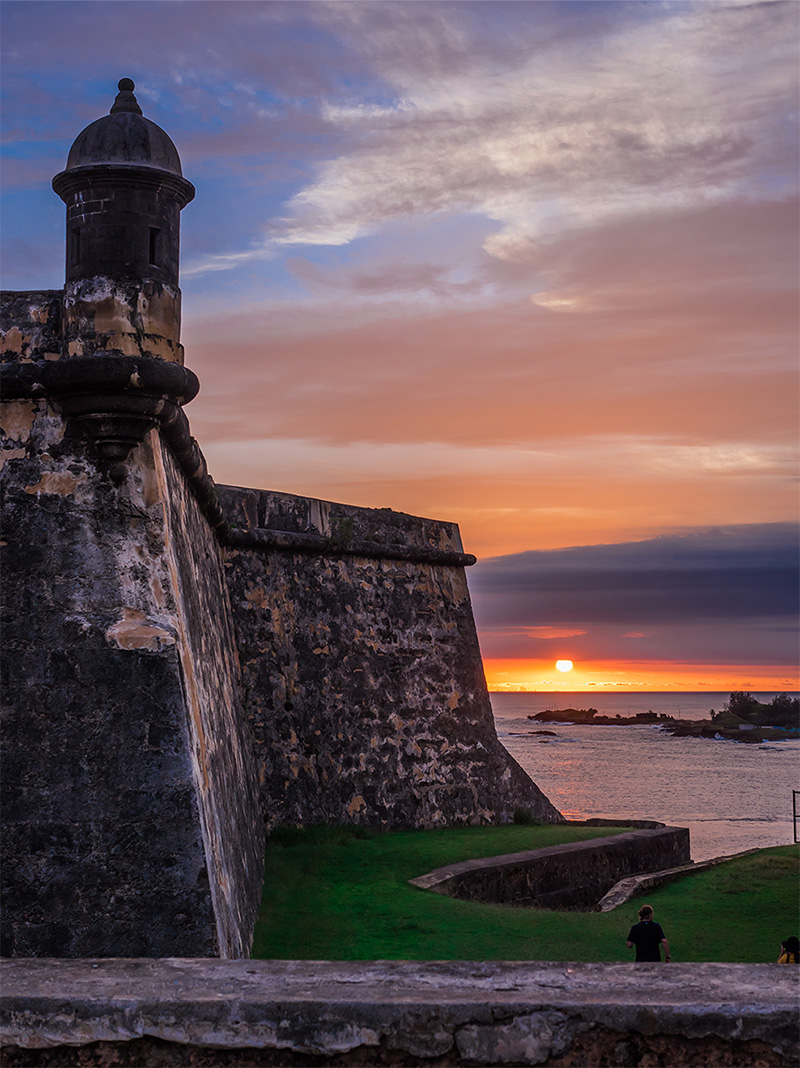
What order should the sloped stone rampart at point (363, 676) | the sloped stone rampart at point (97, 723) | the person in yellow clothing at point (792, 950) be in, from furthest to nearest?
the sloped stone rampart at point (363, 676), the person in yellow clothing at point (792, 950), the sloped stone rampart at point (97, 723)

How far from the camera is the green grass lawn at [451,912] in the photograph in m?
7.76

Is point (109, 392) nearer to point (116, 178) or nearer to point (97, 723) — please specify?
point (116, 178)

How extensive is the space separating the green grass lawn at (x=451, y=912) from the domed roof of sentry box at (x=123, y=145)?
5333 mm

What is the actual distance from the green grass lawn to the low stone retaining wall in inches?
16.3

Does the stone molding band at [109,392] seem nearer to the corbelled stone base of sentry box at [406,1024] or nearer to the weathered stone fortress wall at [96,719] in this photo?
the weathered stone fortress wall at [96,719]

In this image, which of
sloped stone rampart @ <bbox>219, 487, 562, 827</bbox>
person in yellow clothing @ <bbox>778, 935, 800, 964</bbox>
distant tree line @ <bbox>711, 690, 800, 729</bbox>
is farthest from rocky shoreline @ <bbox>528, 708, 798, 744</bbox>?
person in yellow clothing @ <bbox>778, 935, 800, 964</bbox>

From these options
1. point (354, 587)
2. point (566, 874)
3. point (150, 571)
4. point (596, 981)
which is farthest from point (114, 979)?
point (354, 587)

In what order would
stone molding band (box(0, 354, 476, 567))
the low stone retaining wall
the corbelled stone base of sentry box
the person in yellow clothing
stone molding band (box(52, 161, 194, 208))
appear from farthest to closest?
the low stone retaining wall < the person in yellow clothing < stone molding band (box(52, 161, 194, 208)) < stone molding band (box(0, 354, 476, 567)) < the corbelled stone base of sentry box

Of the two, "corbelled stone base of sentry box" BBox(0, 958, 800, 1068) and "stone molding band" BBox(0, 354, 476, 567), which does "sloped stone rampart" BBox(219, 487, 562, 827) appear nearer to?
"stone molding band" BBox(0, 354, 476, 567)

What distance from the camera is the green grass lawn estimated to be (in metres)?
7.76

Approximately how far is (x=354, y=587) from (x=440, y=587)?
2.02m

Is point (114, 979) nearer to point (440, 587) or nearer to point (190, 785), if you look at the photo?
point (190, 785)

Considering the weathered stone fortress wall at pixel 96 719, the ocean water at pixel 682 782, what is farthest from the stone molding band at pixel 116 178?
the ocean water at pixel 682 782

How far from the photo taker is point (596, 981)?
3326 mm
